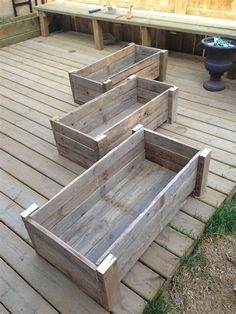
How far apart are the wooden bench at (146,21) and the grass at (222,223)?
269cm

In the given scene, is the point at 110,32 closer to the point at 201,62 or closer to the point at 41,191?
the point at 201,62

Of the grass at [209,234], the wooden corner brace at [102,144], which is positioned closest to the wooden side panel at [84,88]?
the wooden corner brace at [102,144]

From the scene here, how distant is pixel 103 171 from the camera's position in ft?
8.02

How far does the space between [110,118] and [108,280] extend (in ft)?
7.11

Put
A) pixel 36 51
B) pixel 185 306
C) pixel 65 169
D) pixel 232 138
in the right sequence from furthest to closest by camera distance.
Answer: pixel 36 51 < pixel 232 138 < pixel 65 169 < pixel 185 306

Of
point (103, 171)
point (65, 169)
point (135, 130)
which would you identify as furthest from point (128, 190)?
point (65, 169)

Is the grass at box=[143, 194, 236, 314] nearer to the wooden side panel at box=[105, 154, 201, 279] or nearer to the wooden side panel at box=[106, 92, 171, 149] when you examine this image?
the wooden side panel at box=[105, 154, 201, 279]

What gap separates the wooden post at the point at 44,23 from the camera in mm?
6402

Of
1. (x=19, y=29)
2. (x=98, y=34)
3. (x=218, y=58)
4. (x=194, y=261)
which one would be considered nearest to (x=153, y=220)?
(x=194, y=261)

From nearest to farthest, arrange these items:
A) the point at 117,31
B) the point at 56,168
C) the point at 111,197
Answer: the point at 111,197 < the point at 56,168 < the point at 117,31

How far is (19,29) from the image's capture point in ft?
21.0

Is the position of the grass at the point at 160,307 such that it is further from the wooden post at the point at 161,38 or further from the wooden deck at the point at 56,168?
the wooden post at the point at 161,38

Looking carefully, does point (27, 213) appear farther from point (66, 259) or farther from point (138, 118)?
point (138, 118)

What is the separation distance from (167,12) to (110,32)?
1.37 m
